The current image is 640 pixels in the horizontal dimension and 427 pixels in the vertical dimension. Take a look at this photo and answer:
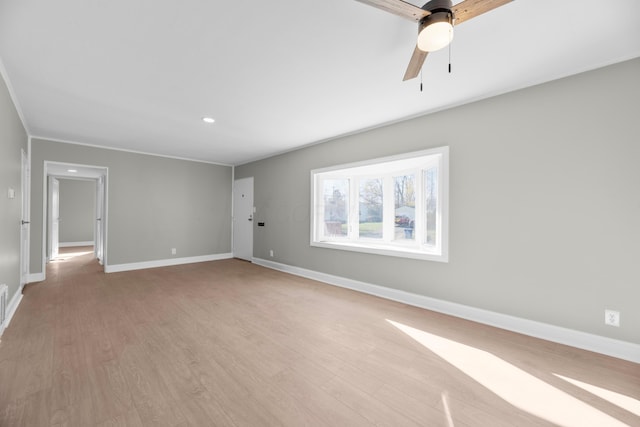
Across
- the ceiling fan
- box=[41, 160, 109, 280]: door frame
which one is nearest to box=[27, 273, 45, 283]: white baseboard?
box=[41, 160, 109, 280]: door frame

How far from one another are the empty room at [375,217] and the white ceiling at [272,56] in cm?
2

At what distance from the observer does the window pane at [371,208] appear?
432 cm

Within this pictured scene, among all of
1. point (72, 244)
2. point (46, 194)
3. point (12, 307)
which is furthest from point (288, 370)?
point (72, 244)

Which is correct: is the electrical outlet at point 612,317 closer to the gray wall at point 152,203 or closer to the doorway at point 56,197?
the gray wall at point 152,203

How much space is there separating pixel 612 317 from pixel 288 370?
2.67 metres

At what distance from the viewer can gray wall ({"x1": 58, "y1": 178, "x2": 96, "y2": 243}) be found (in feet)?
27.6

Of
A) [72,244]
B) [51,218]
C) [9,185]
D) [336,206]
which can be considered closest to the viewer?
[9,185]

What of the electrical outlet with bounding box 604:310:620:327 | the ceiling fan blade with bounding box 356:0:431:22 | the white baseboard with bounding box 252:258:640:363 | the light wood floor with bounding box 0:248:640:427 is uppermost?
the ceiling fan blade with bounding box 356:0:431:22

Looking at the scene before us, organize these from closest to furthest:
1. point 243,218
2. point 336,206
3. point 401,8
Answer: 1. point 401,8
2. point 336,206
3. point 243,218

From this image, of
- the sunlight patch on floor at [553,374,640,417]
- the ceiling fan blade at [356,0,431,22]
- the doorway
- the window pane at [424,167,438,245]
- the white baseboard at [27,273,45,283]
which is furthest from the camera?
the doorway

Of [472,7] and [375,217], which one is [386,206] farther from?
[472,7]

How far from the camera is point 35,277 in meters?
4.32

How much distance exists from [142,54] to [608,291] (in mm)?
4224

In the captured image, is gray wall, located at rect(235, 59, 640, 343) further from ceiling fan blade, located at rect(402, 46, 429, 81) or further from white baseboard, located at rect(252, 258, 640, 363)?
ceiling fan blade, located at rect(402, 46, 429, 81)
